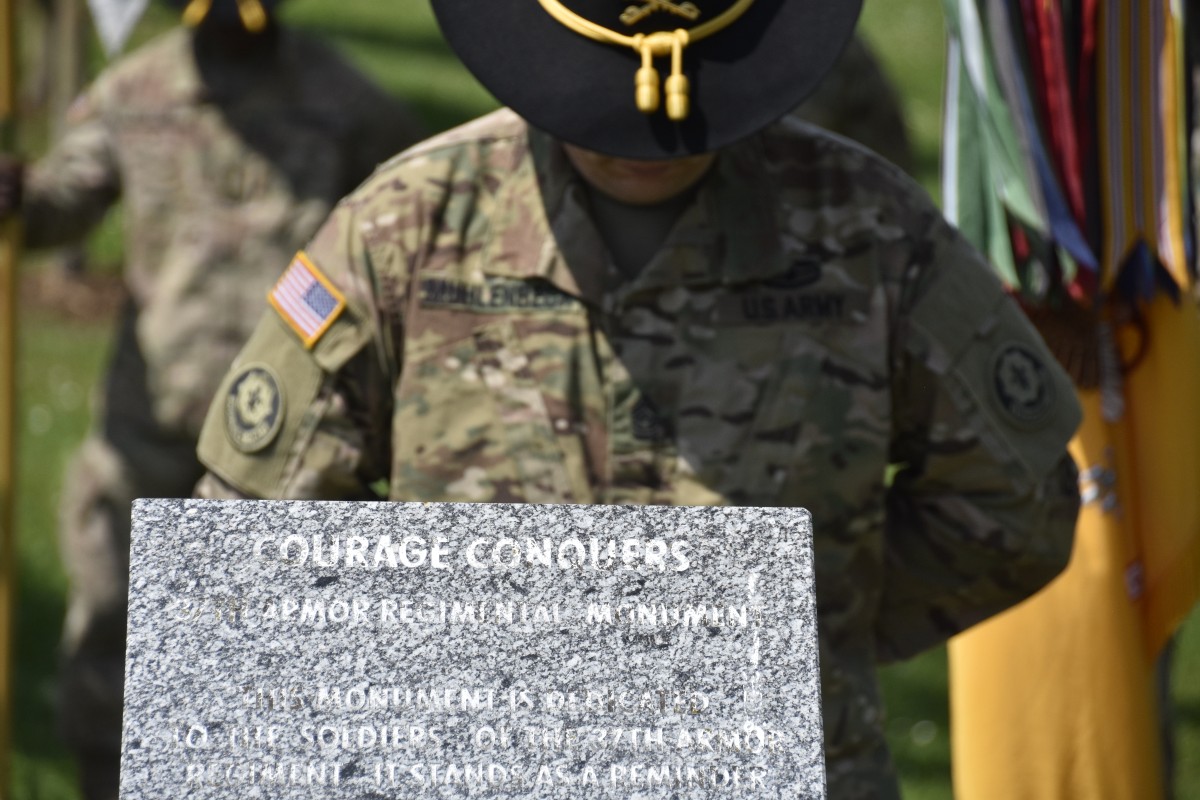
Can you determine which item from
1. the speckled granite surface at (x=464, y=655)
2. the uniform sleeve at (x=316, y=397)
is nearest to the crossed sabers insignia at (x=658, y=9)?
the uniform sleeve at (x=316, y=397)

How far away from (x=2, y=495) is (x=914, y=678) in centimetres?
307

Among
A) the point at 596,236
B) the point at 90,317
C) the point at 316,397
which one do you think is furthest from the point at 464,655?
the point at 90,317

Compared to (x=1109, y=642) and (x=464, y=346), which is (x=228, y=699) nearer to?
(x=464, y=346)

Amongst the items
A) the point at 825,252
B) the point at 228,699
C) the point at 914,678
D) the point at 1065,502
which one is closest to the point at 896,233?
the point at 825,252

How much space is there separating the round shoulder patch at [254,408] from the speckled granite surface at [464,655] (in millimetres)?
798

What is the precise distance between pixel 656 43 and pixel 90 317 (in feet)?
30.5

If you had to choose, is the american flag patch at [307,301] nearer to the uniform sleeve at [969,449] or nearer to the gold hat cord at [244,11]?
the uniform sleeve at [969,449]

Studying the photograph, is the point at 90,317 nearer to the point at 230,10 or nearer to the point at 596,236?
the point at 230,10

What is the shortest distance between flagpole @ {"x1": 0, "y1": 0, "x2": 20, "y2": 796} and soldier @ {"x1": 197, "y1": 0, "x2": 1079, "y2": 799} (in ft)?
5.48

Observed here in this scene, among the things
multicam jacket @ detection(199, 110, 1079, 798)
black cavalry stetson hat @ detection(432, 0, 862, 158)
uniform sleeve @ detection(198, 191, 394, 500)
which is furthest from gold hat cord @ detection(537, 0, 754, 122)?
uniform sleeve @ detection(198, 191, 394, 500)

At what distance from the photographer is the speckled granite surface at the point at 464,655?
80.0 inches

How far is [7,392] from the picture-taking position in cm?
449

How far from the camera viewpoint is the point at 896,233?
9.72 ft

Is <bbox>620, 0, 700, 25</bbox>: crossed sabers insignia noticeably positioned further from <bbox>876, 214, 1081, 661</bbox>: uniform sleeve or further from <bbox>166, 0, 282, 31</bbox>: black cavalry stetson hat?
<bbox>166, 0, 282, 31</bbox>: black cavalry stetson hat
